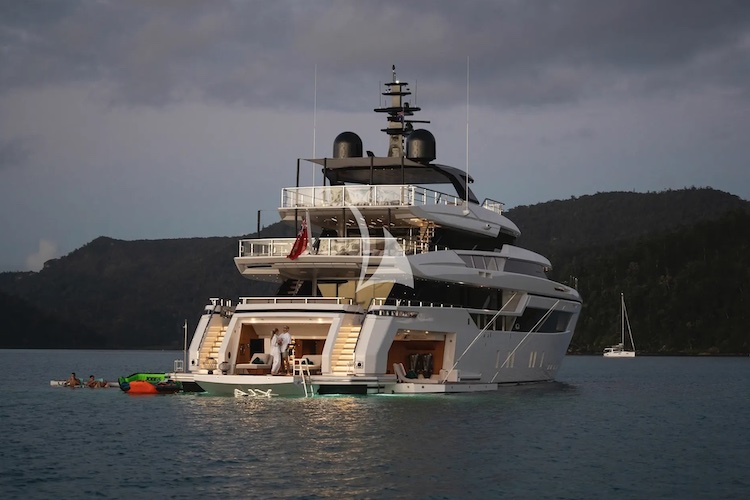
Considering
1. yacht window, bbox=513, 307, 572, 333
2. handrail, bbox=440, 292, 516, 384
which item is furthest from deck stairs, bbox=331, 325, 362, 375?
yacht window, bbox=513, 307, 572, 333

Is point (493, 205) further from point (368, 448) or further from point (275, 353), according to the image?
point (368, 448)

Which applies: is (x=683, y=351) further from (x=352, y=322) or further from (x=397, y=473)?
(x=397, y=473)

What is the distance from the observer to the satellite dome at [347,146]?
148 ft

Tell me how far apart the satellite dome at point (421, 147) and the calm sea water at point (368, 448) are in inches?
→ 366

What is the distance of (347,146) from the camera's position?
45031 millimetres

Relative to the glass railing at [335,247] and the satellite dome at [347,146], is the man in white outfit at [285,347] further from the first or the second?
the satellite dome at [347,146]

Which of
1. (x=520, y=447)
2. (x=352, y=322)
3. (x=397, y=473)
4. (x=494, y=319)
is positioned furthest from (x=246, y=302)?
(x=397, y=473)

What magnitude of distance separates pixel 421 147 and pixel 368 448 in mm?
18751

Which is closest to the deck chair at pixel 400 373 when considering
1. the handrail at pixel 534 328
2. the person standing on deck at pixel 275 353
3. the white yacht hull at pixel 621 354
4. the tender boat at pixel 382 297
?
the tender boat at pixel 382 297

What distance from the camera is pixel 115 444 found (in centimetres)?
2839

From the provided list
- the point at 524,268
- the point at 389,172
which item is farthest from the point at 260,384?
the point at 389,172

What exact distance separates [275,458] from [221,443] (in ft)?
8.87

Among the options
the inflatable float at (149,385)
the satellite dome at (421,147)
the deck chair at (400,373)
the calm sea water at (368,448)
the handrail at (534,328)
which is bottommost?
the calm sea water at (368,448)

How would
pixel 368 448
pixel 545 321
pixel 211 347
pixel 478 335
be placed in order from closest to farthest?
pixel 368 448
pixel 211 347
pixel 478 335
pixel 545 321
